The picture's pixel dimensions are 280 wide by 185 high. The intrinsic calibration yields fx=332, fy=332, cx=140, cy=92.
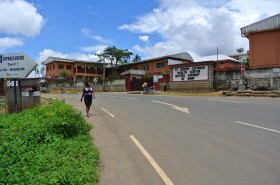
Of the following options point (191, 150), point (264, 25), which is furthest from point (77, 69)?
point (191, 150)

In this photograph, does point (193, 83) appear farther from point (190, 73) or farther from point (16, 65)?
point (16, 65)

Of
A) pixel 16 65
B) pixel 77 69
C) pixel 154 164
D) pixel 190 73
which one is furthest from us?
Result: pixel 77 69

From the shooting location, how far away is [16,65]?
1739cm

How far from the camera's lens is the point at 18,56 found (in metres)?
17.4

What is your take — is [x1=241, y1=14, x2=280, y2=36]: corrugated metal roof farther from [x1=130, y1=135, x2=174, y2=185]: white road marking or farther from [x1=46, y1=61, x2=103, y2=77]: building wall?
Answer: [x1=46, y1=61, x2=103, y2=77]: building wall

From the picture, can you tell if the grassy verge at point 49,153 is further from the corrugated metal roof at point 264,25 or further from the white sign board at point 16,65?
the corrugated metal roof at point 264,25

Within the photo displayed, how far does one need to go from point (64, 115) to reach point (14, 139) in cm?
311

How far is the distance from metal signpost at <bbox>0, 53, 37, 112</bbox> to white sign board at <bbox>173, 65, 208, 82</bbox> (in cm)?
2320

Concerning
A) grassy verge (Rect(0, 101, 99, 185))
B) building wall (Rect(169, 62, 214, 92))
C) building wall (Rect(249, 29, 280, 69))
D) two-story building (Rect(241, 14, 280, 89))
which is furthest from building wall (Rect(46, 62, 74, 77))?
grassy verge (Rect(0, 101, 99, 185))

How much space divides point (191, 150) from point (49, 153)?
3.49 m

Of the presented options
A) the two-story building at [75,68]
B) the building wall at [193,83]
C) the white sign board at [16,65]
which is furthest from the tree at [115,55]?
the white sign board at [16,65]

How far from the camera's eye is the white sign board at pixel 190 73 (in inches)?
1453

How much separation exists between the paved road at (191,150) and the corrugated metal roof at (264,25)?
84.7 feet

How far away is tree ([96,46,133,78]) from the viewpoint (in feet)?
252
